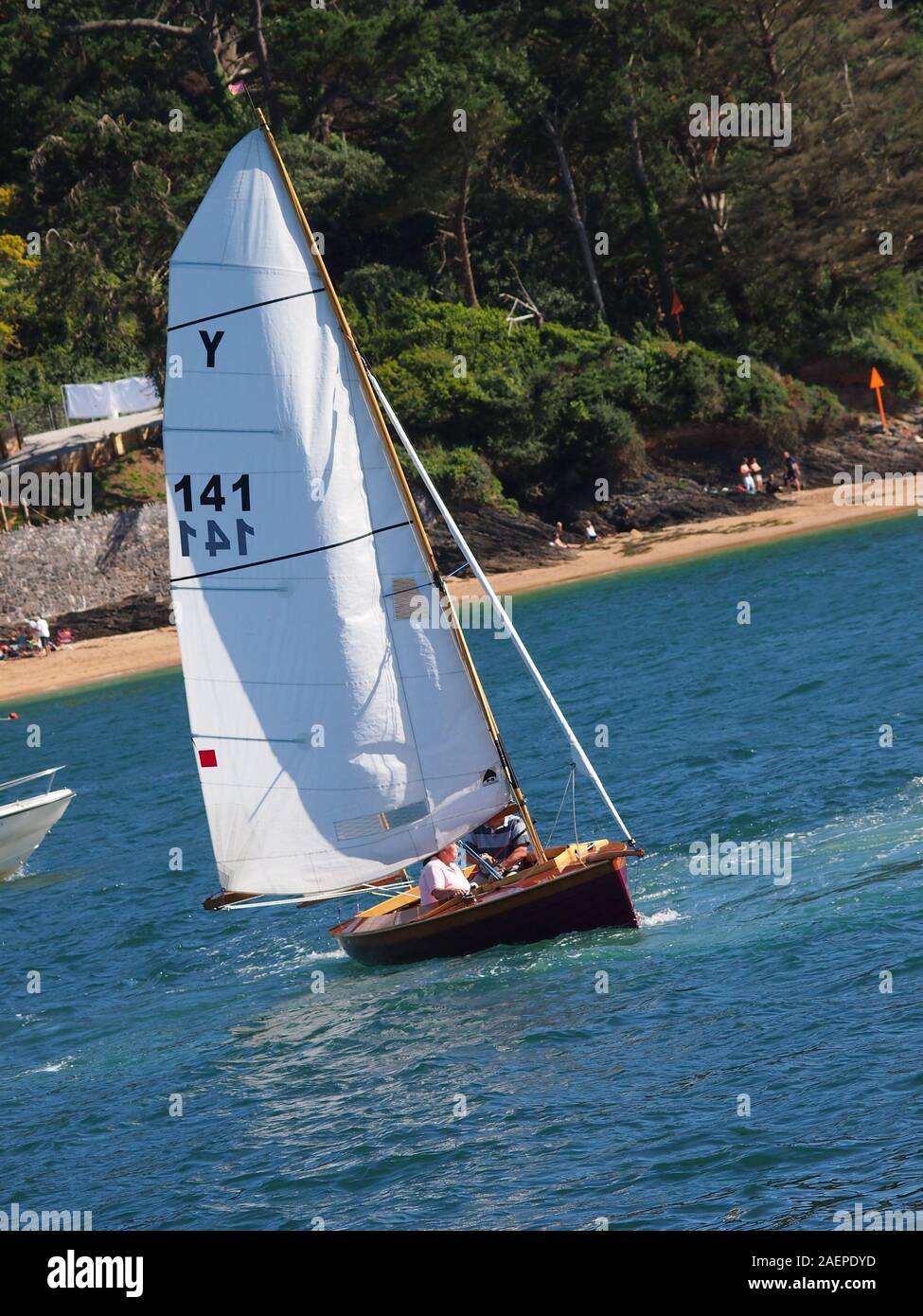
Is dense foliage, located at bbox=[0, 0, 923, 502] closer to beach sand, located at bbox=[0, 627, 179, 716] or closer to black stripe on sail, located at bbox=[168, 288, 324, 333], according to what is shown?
beach sand, located at bbox=[0, 627, 179, 716]

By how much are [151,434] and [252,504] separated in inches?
2050

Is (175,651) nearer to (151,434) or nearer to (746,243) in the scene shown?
(151,434)

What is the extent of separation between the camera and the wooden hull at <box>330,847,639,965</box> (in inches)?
810

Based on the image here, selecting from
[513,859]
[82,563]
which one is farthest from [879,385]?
[513,859]

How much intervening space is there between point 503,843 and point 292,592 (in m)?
4.65

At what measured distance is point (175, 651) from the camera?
59.2m

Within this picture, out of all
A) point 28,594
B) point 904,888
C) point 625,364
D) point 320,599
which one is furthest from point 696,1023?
point 625,364

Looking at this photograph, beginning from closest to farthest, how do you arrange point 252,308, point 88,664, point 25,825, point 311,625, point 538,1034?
point 538,1034, point 252,308, point 311,625, point 25,825, point 88,664

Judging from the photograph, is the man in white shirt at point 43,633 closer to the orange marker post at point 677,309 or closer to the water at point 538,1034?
the water at point 538,1034

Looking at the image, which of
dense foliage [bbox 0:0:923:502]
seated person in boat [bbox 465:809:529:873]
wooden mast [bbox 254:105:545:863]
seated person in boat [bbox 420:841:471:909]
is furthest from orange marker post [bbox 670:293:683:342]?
seated person in boat [bbox 420:841:471:909]

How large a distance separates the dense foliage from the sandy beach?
4843 millimetres

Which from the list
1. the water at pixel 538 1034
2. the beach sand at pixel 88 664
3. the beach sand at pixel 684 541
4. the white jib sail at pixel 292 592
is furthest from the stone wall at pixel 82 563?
the white jib sail at pixel 292 592

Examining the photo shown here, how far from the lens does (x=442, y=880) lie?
2123 cm

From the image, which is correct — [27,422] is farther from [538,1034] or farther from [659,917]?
[538,1034]
